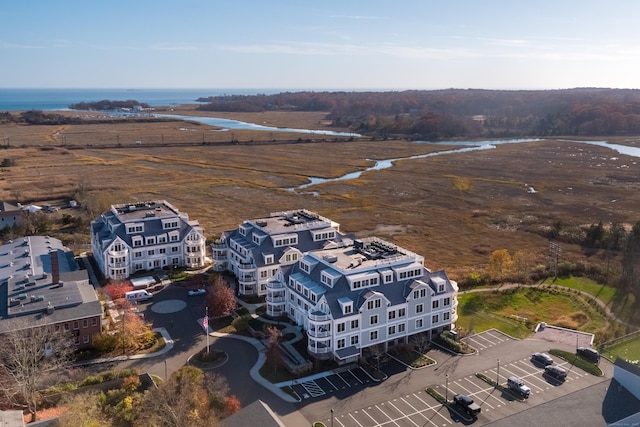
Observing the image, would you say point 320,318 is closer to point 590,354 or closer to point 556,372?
point 556,372

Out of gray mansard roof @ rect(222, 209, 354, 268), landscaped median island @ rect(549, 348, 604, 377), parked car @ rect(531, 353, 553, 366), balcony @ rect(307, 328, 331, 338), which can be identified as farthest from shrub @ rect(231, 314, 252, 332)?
landscaped median island @ rect(549, 348, 604, 377)

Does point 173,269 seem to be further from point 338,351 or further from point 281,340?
point 338,351

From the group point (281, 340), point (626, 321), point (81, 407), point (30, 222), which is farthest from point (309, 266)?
point (30, 222)

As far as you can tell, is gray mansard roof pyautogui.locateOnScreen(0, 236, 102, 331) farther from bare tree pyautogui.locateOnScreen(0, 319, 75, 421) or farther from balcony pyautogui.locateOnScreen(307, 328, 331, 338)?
balcony pyautogui.locateOnScreen(307, 328, 331, 338)

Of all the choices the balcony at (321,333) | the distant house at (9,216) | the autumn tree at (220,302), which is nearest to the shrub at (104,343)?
the autumn tree at (220,302)

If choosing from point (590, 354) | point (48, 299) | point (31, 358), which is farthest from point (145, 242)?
point (590, 354)

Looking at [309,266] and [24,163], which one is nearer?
[309,266]

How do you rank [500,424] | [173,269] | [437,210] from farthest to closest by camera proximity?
[437,210]
[173,269]
[500,424]

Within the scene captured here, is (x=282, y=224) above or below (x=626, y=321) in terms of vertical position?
above

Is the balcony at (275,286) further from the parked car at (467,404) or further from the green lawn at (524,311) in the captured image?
the parked car at (467,404)
